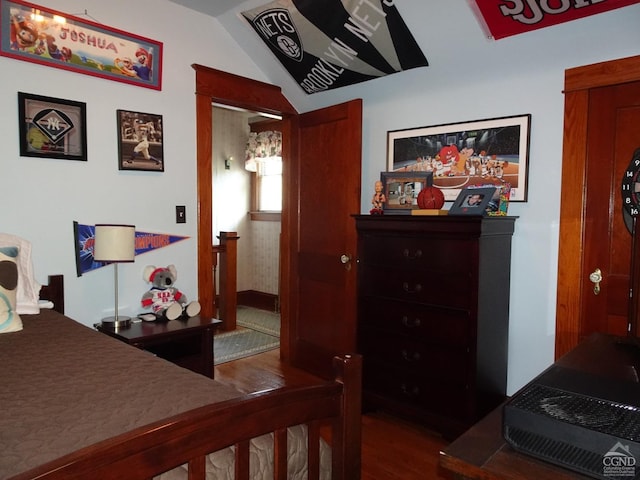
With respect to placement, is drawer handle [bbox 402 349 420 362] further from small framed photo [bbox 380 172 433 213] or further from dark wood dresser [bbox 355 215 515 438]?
small framed photo [bbox 380 172 433 213]

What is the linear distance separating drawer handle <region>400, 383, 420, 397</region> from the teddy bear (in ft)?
4.32

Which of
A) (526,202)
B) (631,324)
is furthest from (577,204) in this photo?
(631,324)

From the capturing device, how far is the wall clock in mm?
2154

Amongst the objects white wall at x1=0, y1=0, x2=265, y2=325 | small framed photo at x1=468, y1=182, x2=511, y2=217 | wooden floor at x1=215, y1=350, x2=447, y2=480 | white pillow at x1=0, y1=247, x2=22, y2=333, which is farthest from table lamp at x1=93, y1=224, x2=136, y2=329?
small framed photo at x1=468, y1=182, x2=511, y2=217

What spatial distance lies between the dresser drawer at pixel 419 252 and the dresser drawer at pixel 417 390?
0.60m

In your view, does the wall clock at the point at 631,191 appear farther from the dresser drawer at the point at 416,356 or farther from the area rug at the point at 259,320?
the area rug at the point at 259,320

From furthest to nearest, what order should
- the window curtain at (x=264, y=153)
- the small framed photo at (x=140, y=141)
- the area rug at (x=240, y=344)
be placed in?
1. the window curtain at (x=264, y=153)
2. the area rug at (x=240, y=344)
3. the small framed photo at (x=140, y=141)

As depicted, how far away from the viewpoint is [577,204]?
231cm

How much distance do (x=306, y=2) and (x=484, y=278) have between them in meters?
1.82

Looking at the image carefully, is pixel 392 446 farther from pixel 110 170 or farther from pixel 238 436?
pixel 110 170

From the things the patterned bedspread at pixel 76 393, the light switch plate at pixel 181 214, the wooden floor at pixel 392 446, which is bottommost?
the wooden floor at pixel 392 446

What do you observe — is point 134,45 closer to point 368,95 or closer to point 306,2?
point 306,2

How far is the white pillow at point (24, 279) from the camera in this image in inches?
82.2

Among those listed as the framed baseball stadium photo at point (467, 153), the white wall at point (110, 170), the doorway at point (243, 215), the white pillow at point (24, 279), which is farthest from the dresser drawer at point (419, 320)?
the doorway at point (243, 215)
